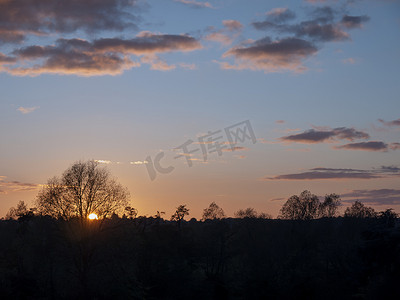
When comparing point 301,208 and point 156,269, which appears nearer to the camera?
point 156,269

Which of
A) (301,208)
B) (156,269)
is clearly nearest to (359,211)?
(301,208)

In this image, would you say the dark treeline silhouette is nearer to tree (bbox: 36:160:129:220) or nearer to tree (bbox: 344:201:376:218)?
tree (bbox: 36:160:129:220)

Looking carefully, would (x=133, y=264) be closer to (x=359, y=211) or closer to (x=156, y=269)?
(x=156, y=269)

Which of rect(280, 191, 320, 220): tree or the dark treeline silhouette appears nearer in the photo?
the dark treeline silhouette

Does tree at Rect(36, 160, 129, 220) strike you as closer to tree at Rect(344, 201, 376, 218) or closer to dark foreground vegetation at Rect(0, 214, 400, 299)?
dark foreground vegetation at Rect(0, 214, 400, 299)

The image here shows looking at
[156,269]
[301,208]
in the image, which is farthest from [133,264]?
[301,208]

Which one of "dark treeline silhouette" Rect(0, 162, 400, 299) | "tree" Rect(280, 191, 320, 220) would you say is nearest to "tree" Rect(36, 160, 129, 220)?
"dark treeline silhouette" Rect(0, 162, 400, 299)

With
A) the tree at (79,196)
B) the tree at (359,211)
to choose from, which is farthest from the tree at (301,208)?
the tree at (79,196)

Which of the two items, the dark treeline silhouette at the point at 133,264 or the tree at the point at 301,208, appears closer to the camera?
the dark treeline silhouette at the point at 133,264

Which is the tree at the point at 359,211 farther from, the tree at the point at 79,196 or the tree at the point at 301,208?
the tree at the point at 79,196

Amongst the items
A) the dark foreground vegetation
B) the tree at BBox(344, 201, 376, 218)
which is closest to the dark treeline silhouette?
the dark foreground vegetation

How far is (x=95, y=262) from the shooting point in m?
62.3

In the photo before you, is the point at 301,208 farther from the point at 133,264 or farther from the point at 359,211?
the point at 133,264

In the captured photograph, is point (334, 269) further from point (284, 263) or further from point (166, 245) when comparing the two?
point (166, 245)
